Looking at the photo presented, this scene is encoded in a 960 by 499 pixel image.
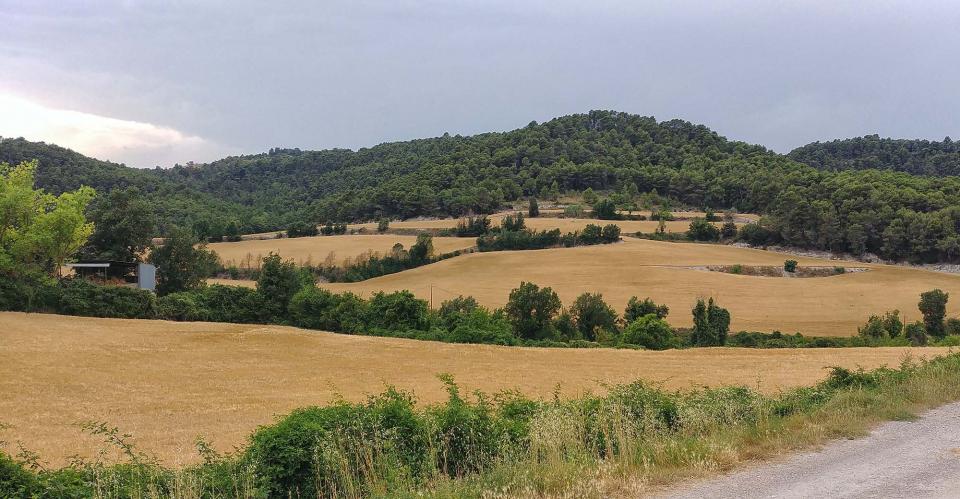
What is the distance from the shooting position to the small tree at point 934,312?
48.5 m

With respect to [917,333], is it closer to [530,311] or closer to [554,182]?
[530,311]

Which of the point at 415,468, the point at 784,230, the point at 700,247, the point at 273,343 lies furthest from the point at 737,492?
the point at 784,230

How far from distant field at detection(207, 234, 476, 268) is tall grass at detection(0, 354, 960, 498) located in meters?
76.7

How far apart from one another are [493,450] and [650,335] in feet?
121

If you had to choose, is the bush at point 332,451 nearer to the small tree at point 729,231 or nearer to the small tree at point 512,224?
the small tree at point 512,224

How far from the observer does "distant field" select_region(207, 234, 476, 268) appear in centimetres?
8638

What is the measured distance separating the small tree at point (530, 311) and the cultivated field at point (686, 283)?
454 inches

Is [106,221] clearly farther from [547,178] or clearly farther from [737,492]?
[547,178]

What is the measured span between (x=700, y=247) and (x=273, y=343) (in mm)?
66863

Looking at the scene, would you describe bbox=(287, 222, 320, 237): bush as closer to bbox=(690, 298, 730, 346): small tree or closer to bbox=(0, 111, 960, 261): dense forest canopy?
bbox=(0, 111, 960, 261): dense forest canopy

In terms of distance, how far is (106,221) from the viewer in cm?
5219

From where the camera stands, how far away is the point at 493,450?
9.33 meters

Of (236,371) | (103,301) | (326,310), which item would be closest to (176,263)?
(103,301)

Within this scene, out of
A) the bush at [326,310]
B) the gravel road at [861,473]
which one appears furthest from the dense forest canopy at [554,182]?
the gravel road at [861,473]
